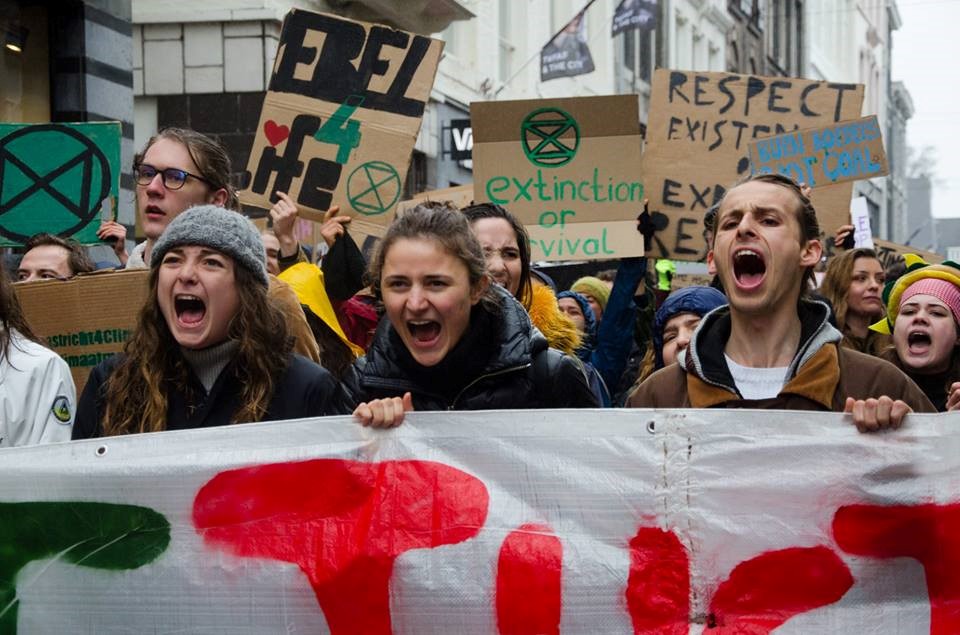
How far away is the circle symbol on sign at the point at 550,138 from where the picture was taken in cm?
595

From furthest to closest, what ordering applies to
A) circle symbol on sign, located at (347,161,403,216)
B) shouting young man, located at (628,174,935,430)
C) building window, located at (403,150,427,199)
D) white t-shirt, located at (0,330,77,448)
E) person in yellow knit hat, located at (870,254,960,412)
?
building window, located at (403,150,427,199)
circle symbol on sign, located at (347,161,403,216)
person in yellow knit hat, located at (870,254,960,412)
white t-shirt, located at (0,330,77,448)
shouting young man, located at (628,174,935,430)

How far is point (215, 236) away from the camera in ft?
11.0

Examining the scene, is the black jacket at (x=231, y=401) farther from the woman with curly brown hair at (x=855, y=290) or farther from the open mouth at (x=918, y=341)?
the woman with curly brown hair at (x=855, y=290)

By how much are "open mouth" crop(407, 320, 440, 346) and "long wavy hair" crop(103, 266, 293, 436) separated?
0.28 meters

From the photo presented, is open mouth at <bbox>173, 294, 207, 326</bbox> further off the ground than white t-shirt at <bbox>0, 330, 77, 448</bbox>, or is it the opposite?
open mouth at <bbox>173, 294, 207, 326</bbox>

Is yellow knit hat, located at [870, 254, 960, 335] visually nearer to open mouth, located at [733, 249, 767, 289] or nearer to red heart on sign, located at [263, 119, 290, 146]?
open mouth, located at [733, 249, 767, 289]

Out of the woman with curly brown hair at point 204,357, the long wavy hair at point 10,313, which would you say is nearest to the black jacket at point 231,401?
the woman with curly brown hair at point 204,357

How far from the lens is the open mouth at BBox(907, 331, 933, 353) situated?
474cm

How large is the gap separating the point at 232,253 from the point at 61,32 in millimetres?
7229

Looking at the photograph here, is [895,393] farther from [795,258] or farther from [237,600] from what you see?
[237,600]

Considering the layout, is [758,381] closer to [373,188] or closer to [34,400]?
[34,400]

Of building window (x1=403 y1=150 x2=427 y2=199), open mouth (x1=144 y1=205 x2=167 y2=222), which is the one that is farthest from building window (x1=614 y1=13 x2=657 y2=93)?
open mouth (x1=144 y1=205 x2=167 y2=222)

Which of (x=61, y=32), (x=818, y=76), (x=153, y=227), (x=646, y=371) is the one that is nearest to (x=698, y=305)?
(x=646, y=371)

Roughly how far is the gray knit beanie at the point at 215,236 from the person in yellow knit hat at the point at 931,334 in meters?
2.26
